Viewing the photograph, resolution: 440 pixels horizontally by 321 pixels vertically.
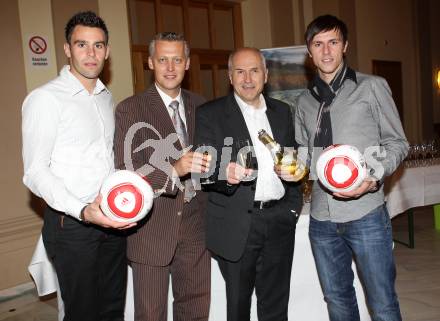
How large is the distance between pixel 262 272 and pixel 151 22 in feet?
15.3

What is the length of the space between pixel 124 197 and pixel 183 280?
0.71m

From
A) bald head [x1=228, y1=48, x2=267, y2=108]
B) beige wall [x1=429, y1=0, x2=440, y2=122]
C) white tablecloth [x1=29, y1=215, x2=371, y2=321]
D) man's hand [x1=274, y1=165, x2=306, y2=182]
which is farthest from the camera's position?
beige wall [x1=429, y1=0, x2=440, y2=122]

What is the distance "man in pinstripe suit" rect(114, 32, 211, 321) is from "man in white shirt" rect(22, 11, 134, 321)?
5.2 inches

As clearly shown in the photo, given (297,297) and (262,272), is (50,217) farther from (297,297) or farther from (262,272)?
(297,297)

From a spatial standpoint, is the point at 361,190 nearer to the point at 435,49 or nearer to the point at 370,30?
the point at 370,30

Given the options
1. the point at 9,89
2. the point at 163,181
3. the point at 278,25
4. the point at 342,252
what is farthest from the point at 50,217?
the point at 278,25

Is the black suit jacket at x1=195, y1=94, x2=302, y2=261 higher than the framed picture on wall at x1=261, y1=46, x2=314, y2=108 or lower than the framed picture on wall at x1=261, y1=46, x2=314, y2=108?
lower

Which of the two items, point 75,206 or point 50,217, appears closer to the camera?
point 75,206

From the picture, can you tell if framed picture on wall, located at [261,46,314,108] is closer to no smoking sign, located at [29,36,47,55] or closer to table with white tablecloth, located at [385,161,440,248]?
table with white tablecloth, located at [385,161,440,248]

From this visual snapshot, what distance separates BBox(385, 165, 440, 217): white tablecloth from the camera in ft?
13.4

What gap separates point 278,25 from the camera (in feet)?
21.0

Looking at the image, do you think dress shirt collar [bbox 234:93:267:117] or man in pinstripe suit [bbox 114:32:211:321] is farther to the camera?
dress shirt collar [bbox 234:93:267:117]

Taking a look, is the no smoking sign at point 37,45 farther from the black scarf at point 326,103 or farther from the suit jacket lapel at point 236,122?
the black scarf at point 326,103

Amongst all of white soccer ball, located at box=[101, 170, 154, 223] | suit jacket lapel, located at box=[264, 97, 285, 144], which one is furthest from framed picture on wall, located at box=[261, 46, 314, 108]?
white soccer ball, located at box=[101, 170, 154, 223]
